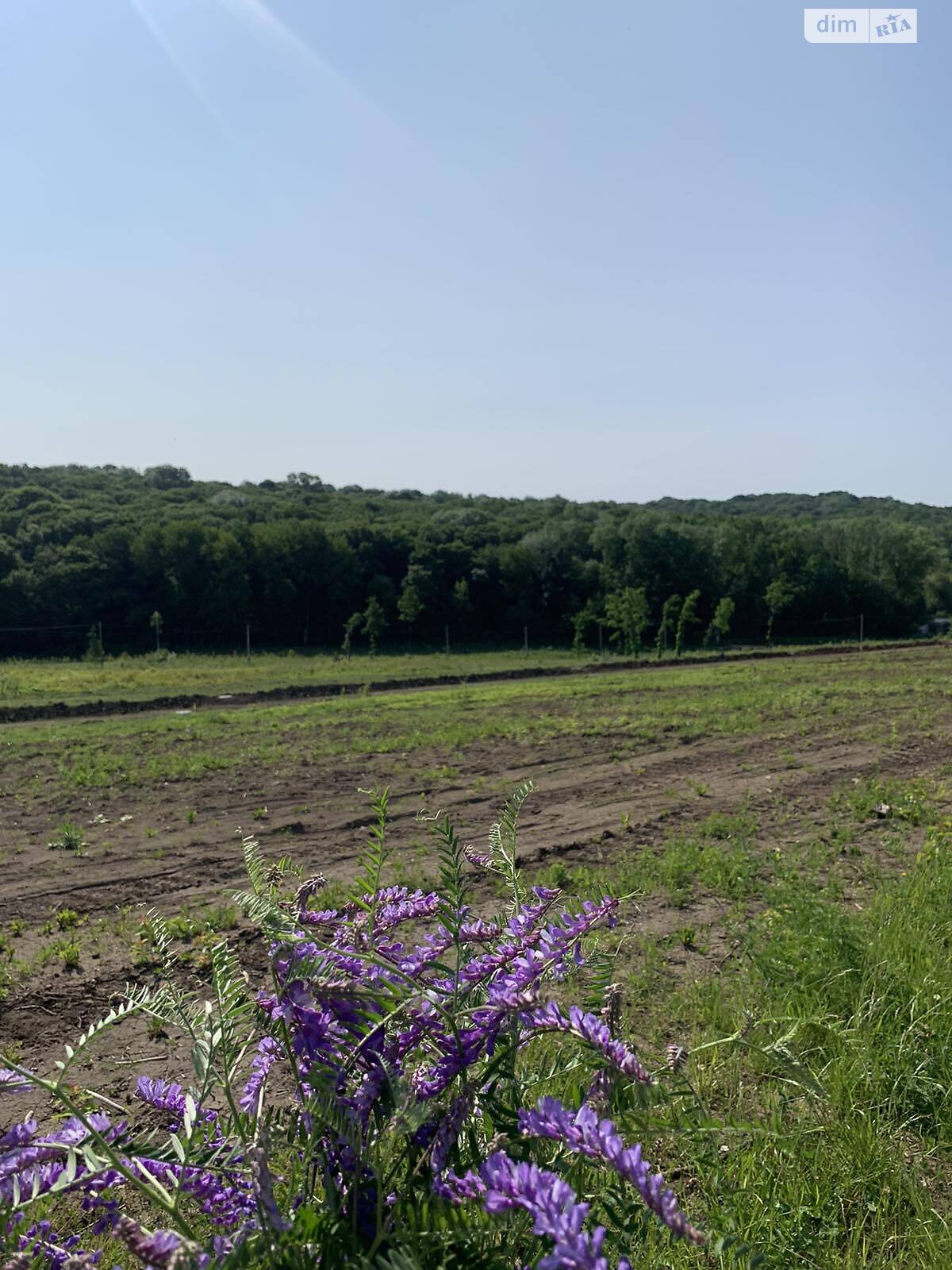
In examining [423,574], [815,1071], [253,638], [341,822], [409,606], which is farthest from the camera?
[423,574]

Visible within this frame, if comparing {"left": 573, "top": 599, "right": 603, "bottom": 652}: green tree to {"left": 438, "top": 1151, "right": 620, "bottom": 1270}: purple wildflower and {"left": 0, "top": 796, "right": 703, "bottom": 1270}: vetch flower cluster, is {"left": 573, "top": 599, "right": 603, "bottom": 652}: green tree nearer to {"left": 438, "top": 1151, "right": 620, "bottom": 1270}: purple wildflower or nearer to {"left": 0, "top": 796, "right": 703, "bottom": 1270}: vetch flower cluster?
{"left": 0, "top": 796, "right": 703, "bottom": 1270}: vetch flower cluster

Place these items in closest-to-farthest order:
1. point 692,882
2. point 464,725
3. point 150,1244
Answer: point 150,1244 → point 692,882 → point 464,725

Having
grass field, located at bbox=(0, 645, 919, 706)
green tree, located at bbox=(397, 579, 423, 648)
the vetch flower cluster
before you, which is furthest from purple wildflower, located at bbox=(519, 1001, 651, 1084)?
green tree, located at bbox=(397, 579, 423, 648)

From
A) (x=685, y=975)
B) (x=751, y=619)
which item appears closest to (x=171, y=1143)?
(x=685, y=975)

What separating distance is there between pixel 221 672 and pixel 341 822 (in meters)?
23.2

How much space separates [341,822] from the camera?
8.93 m

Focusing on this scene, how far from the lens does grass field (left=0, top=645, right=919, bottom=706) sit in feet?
82.5

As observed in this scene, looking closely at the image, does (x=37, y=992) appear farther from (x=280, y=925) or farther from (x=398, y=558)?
(x=398, y=558)

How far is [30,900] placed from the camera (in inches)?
264

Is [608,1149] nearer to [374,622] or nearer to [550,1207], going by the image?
[550,1207]

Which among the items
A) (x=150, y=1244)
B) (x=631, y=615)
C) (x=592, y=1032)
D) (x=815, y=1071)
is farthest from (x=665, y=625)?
(x=150, y=1244)

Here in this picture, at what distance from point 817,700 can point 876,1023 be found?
52.1ft

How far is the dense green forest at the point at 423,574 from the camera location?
47562mm

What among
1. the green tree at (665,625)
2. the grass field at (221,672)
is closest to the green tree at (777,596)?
the green tree at (665,625)
